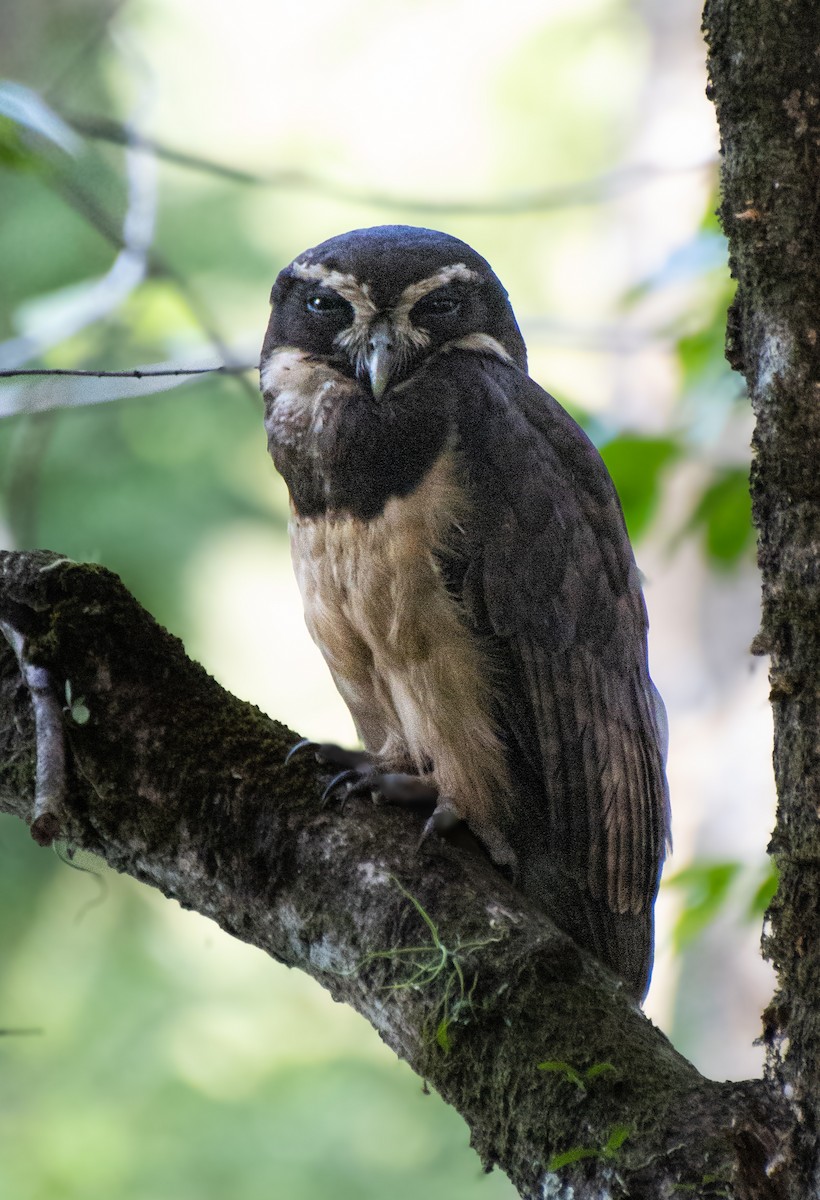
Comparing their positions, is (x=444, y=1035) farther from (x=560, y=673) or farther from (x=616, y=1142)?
(x=560, y=673)

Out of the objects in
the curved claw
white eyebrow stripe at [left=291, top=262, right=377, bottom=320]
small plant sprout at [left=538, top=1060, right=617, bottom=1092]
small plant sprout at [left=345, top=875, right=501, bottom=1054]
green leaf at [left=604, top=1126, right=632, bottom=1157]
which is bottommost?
green leaf at [left=604, top=1126, right=632, bottom=1157]

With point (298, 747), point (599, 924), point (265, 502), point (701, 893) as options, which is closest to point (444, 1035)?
point (298, 747)

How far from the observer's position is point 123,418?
7.34 m

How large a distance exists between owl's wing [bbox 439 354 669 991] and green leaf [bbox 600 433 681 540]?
125 mm

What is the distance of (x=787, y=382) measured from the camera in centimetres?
150

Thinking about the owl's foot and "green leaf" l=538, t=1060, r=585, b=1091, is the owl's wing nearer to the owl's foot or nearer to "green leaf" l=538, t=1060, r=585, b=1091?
the owl's foot

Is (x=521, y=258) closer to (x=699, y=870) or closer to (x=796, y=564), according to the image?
(x=699, y=870)

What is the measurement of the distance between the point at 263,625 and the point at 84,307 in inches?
173

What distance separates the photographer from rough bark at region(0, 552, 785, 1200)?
146cm

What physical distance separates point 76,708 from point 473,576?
78 centimetres

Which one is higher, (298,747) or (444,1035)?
(298,747)

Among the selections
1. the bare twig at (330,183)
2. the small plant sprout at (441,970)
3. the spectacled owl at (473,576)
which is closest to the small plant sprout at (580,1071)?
the small plant sprout at (441,970)

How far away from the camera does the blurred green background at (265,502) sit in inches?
193

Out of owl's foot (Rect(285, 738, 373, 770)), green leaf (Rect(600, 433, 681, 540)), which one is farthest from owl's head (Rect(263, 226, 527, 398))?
owl's foot (Rect(285, 738, 373, 770))
